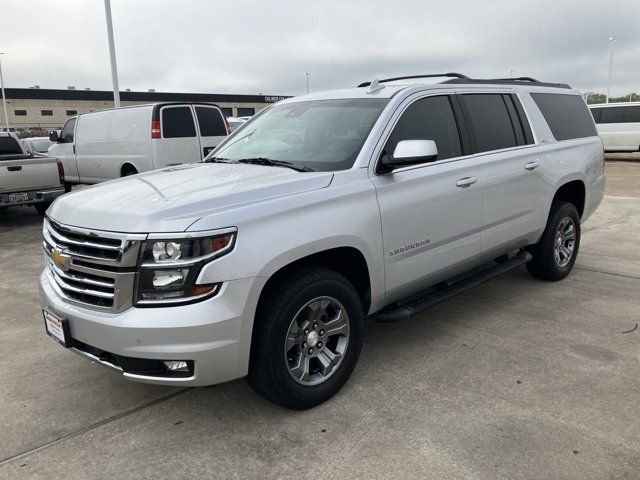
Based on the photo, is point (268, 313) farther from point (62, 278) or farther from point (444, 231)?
point (444, 231)

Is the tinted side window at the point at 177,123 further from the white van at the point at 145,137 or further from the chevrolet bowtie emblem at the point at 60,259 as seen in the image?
the chevrolet bowtie emblem at the point at 60,259

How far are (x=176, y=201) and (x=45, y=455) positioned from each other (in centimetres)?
150

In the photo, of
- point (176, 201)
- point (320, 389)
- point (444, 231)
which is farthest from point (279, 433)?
point (444, 231)

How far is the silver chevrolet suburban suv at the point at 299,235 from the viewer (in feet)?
8.74

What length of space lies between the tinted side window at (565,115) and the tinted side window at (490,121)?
0.68 meters

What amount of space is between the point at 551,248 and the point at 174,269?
4.03 metres

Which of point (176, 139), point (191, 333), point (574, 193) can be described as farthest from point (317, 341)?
point (176, 139)

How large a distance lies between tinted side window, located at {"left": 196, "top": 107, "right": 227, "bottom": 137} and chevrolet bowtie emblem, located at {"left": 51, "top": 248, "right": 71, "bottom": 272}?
27.8ft

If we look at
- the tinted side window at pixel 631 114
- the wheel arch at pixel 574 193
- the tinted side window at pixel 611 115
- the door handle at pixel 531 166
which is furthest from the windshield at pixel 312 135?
the tinted side window at pixel 611 115

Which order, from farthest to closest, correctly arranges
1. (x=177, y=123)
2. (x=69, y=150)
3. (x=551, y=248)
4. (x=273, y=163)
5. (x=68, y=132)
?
(x=68, y=132)
(x=69, y=150)
(x=177, y=123)
(x=551, y=248)
(x=273, y=163)

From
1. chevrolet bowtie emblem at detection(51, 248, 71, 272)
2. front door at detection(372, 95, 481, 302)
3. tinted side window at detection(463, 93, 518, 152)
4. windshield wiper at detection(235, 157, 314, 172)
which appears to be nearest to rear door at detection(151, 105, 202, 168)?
windshield wiper at detection(235, 157, 314, 172)

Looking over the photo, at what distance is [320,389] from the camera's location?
10.5 ft

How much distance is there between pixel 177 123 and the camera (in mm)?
10922

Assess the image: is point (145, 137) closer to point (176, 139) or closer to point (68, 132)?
point (176, 139)
